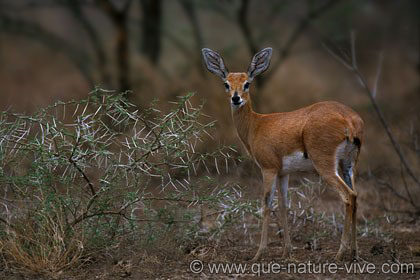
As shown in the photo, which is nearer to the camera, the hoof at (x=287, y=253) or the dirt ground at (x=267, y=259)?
the dirt ground at (x=267, y=259)

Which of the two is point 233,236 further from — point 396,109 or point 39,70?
point 39,70

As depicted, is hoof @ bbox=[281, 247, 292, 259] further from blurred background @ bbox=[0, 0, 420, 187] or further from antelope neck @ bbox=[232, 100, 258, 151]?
blurred background @ bbox=[0, 0, 420, 187]

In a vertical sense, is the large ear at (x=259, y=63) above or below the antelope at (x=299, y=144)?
above

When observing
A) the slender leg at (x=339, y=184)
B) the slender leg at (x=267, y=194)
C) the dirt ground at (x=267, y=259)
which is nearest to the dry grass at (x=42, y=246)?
the dirt ground at (x=267, y=259)

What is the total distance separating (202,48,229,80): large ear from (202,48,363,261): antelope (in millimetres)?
180

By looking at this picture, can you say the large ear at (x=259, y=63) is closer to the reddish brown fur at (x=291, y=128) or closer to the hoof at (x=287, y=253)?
the reddish brown fur at (x=291, y=128)

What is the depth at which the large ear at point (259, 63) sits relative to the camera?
769 centimetres

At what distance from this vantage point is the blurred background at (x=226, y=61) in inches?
506

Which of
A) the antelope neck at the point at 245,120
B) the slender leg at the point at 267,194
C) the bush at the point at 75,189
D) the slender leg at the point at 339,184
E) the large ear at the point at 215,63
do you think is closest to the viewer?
the bush at the point at 75,189

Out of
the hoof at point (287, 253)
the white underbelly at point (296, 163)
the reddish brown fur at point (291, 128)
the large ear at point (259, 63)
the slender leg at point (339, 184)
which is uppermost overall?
the large ear at point (259, 63)

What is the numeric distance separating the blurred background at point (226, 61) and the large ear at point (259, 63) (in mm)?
2127

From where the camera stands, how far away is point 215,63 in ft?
25.7

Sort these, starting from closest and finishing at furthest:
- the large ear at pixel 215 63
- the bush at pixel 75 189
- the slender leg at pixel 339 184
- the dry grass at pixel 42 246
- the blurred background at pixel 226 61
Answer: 1. the dry grass at pixel 42 246
2. the bush at pixel 75 189
3. the slender leg at pixel 339 184
4. the large ear at pixel 215 63
5. the blurred background at pixel 226 61

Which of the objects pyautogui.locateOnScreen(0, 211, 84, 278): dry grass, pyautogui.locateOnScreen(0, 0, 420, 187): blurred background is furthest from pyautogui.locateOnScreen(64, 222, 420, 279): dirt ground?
pyautogui.locateOnScreen(0, 0, 420, 187): blurred background
